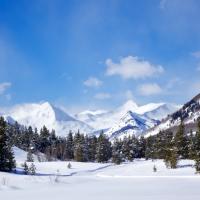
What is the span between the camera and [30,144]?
14888cm

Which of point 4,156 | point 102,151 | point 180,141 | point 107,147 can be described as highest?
point 107,147

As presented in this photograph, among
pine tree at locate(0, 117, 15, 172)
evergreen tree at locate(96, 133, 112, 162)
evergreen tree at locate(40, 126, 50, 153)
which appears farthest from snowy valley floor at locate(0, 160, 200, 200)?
evergreen tree at locate(40, 126, 50, 153)

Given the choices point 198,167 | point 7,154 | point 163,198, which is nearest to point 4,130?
point 7,154

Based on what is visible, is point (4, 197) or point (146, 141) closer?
point (4, 197)

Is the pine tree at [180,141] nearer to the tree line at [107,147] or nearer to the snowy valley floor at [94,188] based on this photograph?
the tree line at [107,147]

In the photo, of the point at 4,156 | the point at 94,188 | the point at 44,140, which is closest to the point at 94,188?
the point at 94,188

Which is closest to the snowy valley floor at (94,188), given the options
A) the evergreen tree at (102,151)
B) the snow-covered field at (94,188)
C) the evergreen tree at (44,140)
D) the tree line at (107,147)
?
the snow-covered field at (94,188)

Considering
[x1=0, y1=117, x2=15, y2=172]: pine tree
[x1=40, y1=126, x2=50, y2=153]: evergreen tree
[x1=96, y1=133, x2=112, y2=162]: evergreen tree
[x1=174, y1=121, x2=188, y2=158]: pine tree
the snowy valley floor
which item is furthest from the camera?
[x1=40, y1=126, x2=50, y2=153]: evergreen tree

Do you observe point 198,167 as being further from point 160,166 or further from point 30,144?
point 30,144

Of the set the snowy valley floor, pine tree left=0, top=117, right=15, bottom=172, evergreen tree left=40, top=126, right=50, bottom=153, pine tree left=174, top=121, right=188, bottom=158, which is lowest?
the snowy valley floor

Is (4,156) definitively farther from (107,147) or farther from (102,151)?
(107,147)

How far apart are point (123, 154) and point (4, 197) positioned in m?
107

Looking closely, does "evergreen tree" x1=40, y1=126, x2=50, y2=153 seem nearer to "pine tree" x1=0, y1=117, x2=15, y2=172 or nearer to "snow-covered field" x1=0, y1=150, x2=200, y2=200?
"pine tree" x1=0, y1=117, x2=15, y2=172

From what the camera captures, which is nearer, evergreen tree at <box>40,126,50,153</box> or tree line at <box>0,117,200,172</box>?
tree line at <box>0,117,200,172</box>
